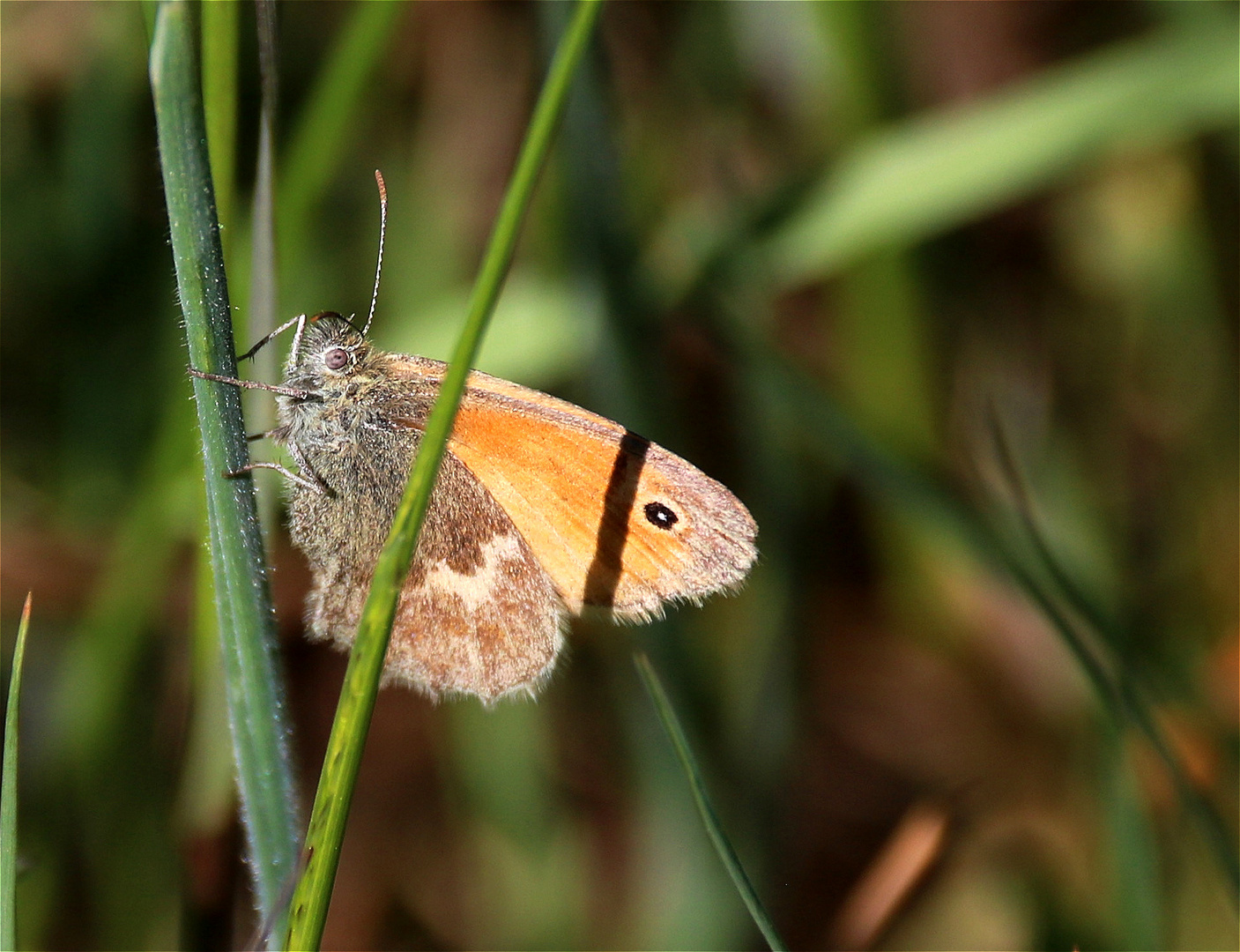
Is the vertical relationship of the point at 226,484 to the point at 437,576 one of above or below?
above

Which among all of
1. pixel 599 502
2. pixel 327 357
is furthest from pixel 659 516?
pixel 327 357

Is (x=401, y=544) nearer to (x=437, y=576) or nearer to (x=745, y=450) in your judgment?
(x=437, y=576)

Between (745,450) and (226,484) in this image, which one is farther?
(745,450)

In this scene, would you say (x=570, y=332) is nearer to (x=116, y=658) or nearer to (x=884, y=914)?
(x=116, y=658)

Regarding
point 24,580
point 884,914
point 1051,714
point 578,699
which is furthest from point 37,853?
point 1051,714

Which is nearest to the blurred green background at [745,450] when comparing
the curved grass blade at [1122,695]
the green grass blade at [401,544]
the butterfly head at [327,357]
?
the curved grass blade at [1122,695]

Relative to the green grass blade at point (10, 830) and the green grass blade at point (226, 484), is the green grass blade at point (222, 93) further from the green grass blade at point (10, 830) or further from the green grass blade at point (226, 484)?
the green grass blade at point (10, 830)
